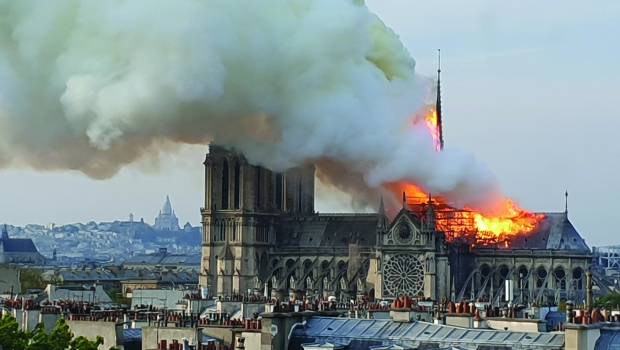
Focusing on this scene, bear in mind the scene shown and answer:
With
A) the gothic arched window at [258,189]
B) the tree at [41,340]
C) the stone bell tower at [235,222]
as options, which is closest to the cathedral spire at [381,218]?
the stone bell tower at [235,222]

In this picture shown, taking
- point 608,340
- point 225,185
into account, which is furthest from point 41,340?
point 225,185

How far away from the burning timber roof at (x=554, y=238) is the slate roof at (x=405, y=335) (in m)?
86.9

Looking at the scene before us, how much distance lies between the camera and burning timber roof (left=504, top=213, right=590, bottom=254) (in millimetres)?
144750

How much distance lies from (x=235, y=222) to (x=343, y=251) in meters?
8.68

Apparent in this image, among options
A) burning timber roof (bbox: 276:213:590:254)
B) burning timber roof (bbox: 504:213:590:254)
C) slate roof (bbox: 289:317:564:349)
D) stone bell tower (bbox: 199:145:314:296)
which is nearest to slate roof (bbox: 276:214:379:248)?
burning timber roof (bbox: 276:213:590:254)

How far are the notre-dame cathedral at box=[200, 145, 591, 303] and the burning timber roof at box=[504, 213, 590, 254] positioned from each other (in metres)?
0.07

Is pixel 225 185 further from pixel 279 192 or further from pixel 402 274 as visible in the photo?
pixel 402 274

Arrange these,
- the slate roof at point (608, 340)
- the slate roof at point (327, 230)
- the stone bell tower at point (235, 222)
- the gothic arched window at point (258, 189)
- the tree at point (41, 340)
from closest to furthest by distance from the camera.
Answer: the slate roof at point (608, 340) → the tree at point (41, 340) → the stone bell tower at point (235, 222) → the gothic arched window at point (258, 189) → the slate roof at point (327, 230)

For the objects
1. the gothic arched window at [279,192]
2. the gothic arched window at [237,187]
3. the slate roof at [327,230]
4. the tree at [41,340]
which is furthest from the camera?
the gothic arched window at [279,192]

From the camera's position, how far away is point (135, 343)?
63188 mm

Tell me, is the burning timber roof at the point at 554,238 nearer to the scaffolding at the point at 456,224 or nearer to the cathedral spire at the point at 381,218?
the scaffolding at the point at 456,224

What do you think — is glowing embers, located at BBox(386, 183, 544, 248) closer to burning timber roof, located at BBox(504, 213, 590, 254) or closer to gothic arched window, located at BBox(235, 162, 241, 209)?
burning timber roof, located at BBox(504, 213, 590, 254)

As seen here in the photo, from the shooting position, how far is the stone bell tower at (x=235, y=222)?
505ft

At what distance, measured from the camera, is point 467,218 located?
14762 cm
